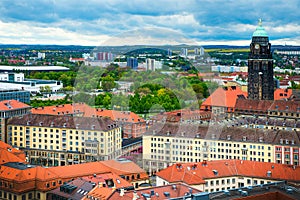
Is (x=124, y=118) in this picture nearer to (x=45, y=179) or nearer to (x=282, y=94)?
(x=45, y=179)

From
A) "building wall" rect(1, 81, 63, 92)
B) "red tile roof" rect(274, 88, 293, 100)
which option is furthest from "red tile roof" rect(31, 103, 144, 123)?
"building wall" rect(1, 81, 63, 92)

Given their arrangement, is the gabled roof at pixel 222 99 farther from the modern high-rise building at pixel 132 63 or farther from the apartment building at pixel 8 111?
the apartment building at pixel 8 111

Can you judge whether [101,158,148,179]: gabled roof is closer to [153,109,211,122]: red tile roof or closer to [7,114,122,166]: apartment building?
[7,114,122,166]: apartment building

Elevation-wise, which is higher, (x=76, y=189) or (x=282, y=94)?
(x=282, y=94)

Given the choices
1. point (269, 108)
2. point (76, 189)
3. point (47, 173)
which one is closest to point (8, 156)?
point (47, 173)

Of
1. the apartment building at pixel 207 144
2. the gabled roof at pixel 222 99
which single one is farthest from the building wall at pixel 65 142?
the gabled roof at pixel 222 99
